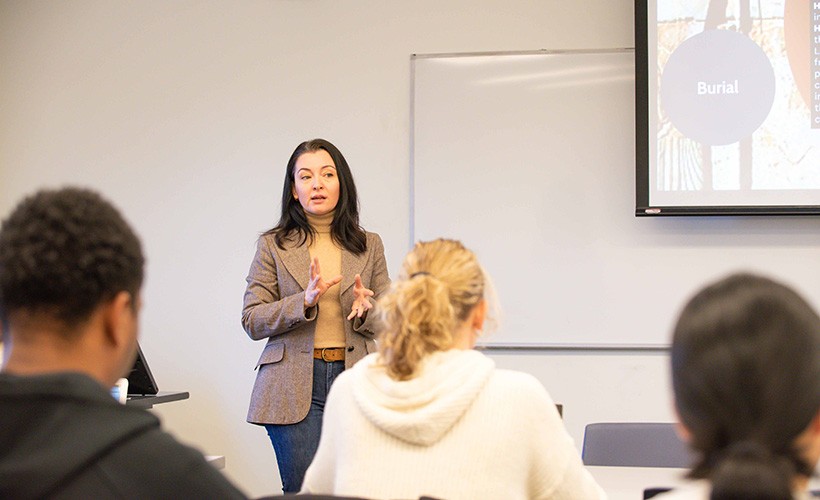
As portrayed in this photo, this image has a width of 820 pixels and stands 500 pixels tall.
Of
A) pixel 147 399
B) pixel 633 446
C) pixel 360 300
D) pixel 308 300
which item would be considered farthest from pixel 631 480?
pixel 147 399

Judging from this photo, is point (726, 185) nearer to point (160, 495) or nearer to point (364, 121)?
point (364, 121)

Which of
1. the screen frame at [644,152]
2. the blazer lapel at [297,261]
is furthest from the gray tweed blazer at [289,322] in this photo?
the screen frame at [644,152]

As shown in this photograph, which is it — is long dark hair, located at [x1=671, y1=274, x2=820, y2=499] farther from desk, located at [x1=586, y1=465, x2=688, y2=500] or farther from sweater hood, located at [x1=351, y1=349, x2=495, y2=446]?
desk, located at [x1=586, y1=465, x2=688, y2=500]

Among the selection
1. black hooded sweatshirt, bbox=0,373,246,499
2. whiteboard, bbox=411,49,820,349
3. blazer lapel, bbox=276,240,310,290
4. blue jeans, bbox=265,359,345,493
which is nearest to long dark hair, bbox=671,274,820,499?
black hooded sweatshirt, bbox=0,373,246,499

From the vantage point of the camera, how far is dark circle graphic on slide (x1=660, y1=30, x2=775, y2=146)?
12.6ft

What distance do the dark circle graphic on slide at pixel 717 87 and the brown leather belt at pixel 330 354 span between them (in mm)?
1857

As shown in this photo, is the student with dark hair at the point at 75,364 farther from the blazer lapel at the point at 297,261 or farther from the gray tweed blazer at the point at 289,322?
the blazer lapel at the point at 297,261

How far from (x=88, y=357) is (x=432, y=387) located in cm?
72

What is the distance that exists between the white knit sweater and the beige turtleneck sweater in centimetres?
118

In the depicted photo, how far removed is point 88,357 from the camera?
3.76 feet

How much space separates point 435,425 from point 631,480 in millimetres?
824

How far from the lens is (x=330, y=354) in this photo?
2.94 metres

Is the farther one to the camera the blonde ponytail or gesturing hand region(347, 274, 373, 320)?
gesturing hand region(347, 274, 373, 320)

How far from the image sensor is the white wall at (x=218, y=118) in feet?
13.8
